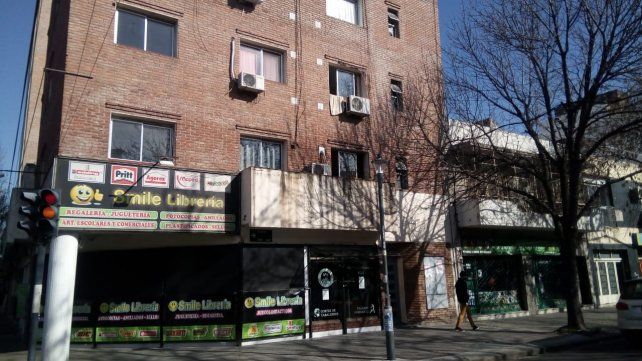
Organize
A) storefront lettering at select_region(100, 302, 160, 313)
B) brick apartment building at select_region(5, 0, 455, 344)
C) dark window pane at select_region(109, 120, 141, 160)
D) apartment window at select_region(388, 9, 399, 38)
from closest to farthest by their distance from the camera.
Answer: brick apartment building at select_region(5, 0, 455, 344)
dark window pane at select_region(109, 120, 141, 160)
storefront lettering at select_region(100, 302, 160, 313)
apartment window at select_region(388, 9, 399, 38)

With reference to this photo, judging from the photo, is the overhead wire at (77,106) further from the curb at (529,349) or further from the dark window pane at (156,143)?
the curb at (529,349)

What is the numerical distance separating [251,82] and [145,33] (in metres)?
3.04

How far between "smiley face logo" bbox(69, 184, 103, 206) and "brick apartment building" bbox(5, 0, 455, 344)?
0.03 meters

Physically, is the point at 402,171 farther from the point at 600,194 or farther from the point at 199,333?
the point at 600,194

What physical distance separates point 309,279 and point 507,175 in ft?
25.3

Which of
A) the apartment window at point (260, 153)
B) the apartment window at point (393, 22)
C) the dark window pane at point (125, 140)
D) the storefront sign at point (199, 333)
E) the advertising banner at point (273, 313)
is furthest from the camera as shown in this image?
the apartment window at point (393, 22)

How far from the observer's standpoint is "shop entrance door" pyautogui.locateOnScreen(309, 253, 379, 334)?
47.3 ft

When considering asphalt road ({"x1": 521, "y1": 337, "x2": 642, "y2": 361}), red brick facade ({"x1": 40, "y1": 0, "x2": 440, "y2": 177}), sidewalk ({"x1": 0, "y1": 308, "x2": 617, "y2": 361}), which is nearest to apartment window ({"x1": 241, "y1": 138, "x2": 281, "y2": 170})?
red brick facade ({"x1": 40, "y1": 0, "x2": 440, "y2": 177})

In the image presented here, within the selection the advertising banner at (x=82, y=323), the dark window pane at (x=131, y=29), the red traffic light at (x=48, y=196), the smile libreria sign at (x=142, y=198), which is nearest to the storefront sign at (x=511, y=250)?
the smile libreria sign at (x=142, y=198)

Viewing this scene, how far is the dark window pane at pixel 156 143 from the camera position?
12806 mm

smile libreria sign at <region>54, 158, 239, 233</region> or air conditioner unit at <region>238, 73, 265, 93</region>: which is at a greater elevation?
air conditioner unit at <region>238, 73, 265, 93</region>

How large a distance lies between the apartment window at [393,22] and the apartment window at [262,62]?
17.2ft

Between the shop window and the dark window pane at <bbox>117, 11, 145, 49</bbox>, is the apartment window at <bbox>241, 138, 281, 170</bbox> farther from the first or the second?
Result: the shop window

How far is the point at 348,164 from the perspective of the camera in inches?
654
